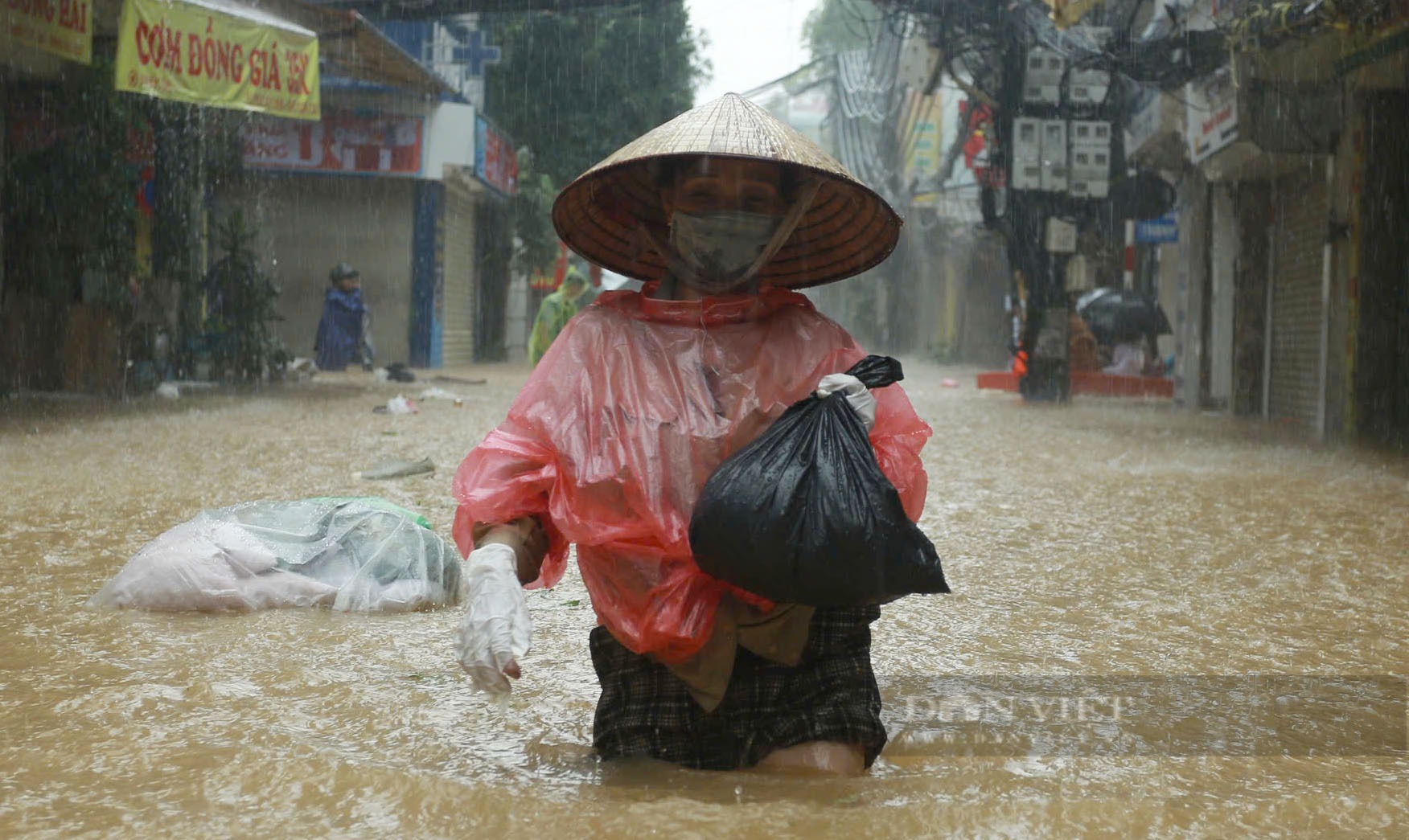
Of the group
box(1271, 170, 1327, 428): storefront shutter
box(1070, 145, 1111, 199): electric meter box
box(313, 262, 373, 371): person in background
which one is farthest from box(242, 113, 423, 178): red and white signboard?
box(1271, 170, 1327, 428): storefront shutter

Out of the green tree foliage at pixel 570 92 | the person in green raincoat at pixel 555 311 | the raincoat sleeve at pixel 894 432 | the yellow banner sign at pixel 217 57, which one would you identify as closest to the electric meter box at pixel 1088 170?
the person in green raincoat at pixel 555 311

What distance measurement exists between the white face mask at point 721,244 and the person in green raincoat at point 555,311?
7.93m

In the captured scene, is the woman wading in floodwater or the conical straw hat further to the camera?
the conical straw hat

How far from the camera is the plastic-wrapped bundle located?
4.21 metres

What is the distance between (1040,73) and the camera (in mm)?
16578

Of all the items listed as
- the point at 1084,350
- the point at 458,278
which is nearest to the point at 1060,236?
the point at 1084,350

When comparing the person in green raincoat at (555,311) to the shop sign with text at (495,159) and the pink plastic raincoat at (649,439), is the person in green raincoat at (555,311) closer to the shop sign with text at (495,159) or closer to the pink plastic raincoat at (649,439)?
the pink plastic raincoat at (649,439)

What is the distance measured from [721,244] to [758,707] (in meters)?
0.92

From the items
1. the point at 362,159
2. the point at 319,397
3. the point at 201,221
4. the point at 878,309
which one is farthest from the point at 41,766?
the point at 878,309

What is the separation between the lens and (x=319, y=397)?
46.3 feet

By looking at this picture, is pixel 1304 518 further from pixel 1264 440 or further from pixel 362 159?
pixel 362 159

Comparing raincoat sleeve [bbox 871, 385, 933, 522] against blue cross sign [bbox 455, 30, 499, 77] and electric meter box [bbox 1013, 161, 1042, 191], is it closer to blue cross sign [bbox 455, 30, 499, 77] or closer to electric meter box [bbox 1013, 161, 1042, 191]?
electric meter box [bbox 1013, 161, 1042, 191]

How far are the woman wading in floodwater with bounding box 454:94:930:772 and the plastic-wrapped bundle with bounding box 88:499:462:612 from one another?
1943 mm

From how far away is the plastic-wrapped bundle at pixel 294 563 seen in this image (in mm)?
4211
